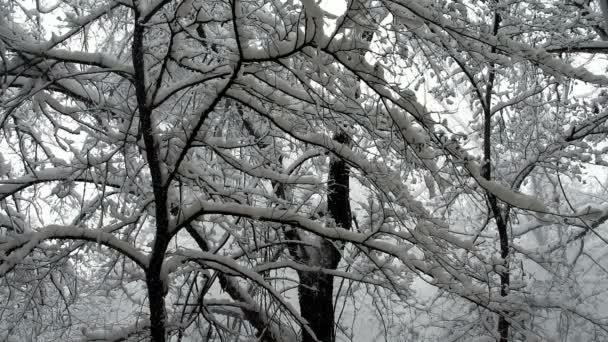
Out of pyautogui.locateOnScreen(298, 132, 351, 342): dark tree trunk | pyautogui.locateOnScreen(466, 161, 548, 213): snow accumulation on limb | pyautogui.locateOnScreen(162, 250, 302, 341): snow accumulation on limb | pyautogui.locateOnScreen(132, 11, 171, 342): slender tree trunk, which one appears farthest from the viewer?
pyautogui.locateOnScreen(298, 132, 351, 342): dark tree trunk

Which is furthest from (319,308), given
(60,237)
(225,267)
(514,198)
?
(514,198)

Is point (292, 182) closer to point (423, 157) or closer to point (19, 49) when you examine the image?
point (423, 157)

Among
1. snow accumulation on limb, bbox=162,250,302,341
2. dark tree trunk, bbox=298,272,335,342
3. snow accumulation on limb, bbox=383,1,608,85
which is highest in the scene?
snow accumulation on limb, bbox=383,1,608,85

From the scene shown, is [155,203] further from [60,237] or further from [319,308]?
[319,308]

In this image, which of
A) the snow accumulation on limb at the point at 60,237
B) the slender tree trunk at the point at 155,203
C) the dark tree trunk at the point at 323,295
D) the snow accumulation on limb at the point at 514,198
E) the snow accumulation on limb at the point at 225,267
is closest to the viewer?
the snow accumulation on limb at the point at 514,198

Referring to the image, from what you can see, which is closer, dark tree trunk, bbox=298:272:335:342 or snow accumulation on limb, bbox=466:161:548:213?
snow accumulation on limb, bbox=466:161:548:213

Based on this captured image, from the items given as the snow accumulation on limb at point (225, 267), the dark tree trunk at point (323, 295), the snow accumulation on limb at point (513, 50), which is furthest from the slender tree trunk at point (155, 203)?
the dark tree trunk at point (323, 295)

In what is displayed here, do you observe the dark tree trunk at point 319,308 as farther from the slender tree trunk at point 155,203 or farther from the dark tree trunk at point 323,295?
the slender tree trunk at point 155,203

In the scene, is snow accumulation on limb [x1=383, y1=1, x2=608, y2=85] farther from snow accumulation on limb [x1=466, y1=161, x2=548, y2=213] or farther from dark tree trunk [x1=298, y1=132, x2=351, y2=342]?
dark tree trunk [x1=298, y1=132, x2=351, y2=342]

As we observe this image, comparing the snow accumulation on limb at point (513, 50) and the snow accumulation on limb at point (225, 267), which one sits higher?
the snow accumulation on limb at point (513, 50)

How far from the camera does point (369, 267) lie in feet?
14.2

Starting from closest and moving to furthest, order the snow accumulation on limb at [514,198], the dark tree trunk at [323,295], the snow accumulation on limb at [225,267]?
the snow accumulation on limb at [514,198]
the snow accumulation on limb at [225,267]
the dark tree trunk at [323,295]

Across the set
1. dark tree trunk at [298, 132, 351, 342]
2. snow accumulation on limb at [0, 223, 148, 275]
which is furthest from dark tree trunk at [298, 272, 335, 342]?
snow accumulation on limb at [0, 223, 148, 275]

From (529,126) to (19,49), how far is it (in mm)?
6452
